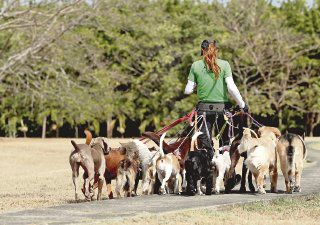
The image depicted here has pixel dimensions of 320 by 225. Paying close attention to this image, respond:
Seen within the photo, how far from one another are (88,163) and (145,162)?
4.15ft

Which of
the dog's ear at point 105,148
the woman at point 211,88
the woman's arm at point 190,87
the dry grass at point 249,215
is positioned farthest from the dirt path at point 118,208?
the woman's arm at point 190,87

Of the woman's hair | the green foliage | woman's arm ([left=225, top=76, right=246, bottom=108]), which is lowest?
woman's arm ([left=225, top=76, right=246, bottom=108])

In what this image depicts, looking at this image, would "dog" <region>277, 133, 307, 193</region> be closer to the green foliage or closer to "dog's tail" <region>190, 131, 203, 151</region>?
"dog's tail" <region>190, 131, 203, 151</region>

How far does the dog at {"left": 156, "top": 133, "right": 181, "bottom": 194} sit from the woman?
486 mm

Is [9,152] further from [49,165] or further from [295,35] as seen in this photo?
[295,35]

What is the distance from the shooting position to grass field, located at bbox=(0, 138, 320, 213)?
14.4 meters

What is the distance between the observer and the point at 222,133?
13875 mm

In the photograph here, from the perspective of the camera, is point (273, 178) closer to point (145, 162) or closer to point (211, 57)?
point (145, 162)

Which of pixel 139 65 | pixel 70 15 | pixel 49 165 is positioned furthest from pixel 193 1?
pixel 49 165

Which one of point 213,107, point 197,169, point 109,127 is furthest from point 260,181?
point 109,127

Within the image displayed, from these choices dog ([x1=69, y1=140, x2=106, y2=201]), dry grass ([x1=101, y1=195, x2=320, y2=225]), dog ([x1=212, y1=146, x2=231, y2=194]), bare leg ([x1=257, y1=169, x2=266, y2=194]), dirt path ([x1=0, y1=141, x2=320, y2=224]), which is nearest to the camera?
dry grass ([x1=101, y1=195, x2=320, y2=225])

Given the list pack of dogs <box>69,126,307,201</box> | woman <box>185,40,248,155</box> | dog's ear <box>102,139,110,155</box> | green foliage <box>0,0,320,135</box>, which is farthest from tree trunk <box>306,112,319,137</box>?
dog's ear <box>102,139,110,155</box>

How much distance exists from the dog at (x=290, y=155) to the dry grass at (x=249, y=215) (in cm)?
140

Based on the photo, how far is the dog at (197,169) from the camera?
1291 centimetres
